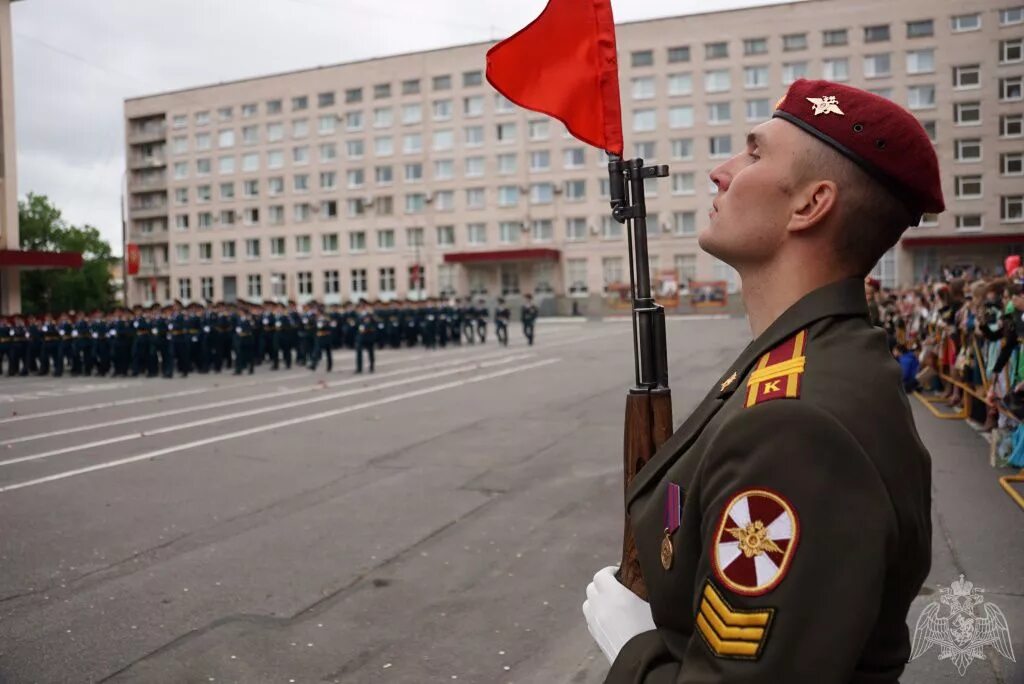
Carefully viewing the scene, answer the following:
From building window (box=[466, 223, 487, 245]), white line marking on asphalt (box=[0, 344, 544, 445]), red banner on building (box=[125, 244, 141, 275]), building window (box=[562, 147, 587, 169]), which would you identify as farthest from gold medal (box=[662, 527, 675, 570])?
building window (box=[466, 223, 487, 245])

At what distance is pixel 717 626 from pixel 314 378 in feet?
66.4

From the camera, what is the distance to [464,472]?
8.84m

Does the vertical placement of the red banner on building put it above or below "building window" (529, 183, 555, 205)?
below

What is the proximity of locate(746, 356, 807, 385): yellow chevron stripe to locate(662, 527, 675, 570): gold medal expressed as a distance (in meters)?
0.27

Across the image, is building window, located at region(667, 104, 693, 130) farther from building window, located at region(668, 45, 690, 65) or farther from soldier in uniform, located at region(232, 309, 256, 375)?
soldier in uniform, located at region(232, 309, 256, 375)

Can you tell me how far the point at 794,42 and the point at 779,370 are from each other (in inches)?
2618

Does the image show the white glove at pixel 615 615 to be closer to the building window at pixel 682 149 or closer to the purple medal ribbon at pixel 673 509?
the purple medal ribbon at pixel 673 509

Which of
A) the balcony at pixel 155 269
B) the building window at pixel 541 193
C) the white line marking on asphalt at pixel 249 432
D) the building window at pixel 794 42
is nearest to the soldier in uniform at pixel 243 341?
the white line marking on asphalt at pixel 249 432

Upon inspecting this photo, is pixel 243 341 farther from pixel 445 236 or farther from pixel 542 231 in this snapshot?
pixel 445 236

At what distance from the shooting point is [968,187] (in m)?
59.3

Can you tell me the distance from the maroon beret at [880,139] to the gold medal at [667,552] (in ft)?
2.16

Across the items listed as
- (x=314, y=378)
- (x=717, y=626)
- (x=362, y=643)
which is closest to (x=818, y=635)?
(x=717, y=626)

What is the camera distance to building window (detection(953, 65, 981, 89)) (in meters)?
58.4

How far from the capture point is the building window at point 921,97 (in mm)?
59781
